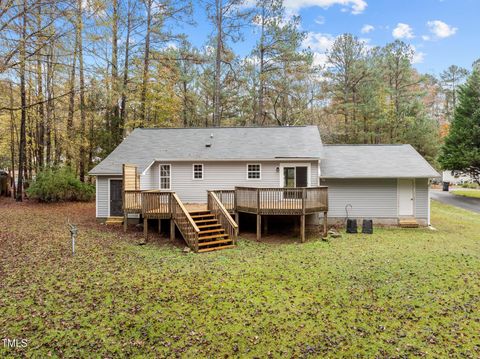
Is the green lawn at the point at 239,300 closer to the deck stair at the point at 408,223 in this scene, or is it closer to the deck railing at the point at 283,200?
the deck railing at the point at 283,200

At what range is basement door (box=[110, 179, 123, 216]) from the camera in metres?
13.0

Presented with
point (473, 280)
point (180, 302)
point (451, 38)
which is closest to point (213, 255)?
point (180, 302)

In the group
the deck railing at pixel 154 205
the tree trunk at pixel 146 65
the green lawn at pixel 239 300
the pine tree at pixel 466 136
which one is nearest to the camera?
the green lawn at pixel 239 300

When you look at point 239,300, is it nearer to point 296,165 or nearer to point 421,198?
point 296,165

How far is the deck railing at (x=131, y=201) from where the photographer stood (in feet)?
37.0

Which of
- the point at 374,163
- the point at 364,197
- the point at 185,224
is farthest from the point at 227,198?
the point at 374,163

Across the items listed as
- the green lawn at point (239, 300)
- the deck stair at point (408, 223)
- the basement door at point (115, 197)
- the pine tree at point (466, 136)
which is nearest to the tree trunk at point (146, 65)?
the basement door at point (115, 197)

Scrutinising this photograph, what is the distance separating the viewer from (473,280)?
6812mm

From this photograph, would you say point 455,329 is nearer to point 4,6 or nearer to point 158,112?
point 4,6

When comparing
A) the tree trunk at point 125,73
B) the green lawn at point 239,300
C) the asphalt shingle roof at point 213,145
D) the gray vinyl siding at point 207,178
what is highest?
the tree trunk at point 125,73

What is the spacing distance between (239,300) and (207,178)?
319 inches

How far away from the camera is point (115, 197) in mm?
13078

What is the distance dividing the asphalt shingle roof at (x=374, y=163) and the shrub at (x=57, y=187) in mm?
14292

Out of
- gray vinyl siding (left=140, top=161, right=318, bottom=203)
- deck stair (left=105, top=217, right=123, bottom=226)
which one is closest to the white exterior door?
gray vinyl siding (left=140, top=161, right=318, bottom=203)
